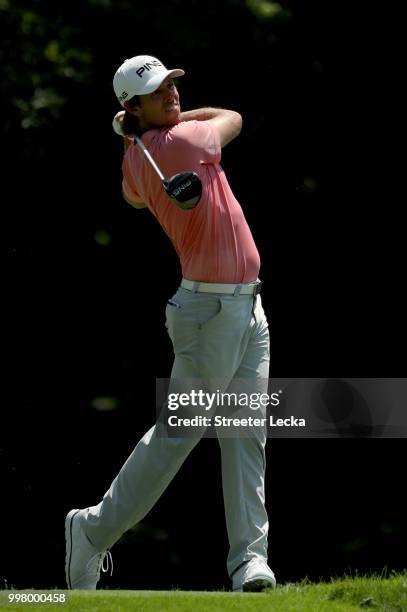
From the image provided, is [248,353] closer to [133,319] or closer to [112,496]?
[112,496]

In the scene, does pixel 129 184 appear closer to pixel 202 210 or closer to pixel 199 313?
pixel 202 210

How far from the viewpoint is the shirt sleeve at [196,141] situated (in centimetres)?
794

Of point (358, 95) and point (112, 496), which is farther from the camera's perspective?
point (358, 95)

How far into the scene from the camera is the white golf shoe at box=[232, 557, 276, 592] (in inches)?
313

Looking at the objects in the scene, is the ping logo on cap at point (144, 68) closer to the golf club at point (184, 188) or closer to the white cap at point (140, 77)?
the white cap at point (140, 77)

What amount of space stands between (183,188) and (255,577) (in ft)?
4.70

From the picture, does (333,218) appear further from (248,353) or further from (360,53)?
(248,353)

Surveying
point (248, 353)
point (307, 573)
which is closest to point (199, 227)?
point (248, 353)

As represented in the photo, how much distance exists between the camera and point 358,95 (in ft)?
40.2

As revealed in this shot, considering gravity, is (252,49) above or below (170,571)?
above

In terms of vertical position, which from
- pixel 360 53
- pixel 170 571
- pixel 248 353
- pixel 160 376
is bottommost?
pixel 170 571

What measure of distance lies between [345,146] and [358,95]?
29 centimetres

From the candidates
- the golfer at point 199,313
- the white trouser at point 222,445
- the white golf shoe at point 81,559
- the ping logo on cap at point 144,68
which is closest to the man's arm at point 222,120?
the golfer at point 199,313

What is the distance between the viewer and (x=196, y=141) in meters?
7.95
